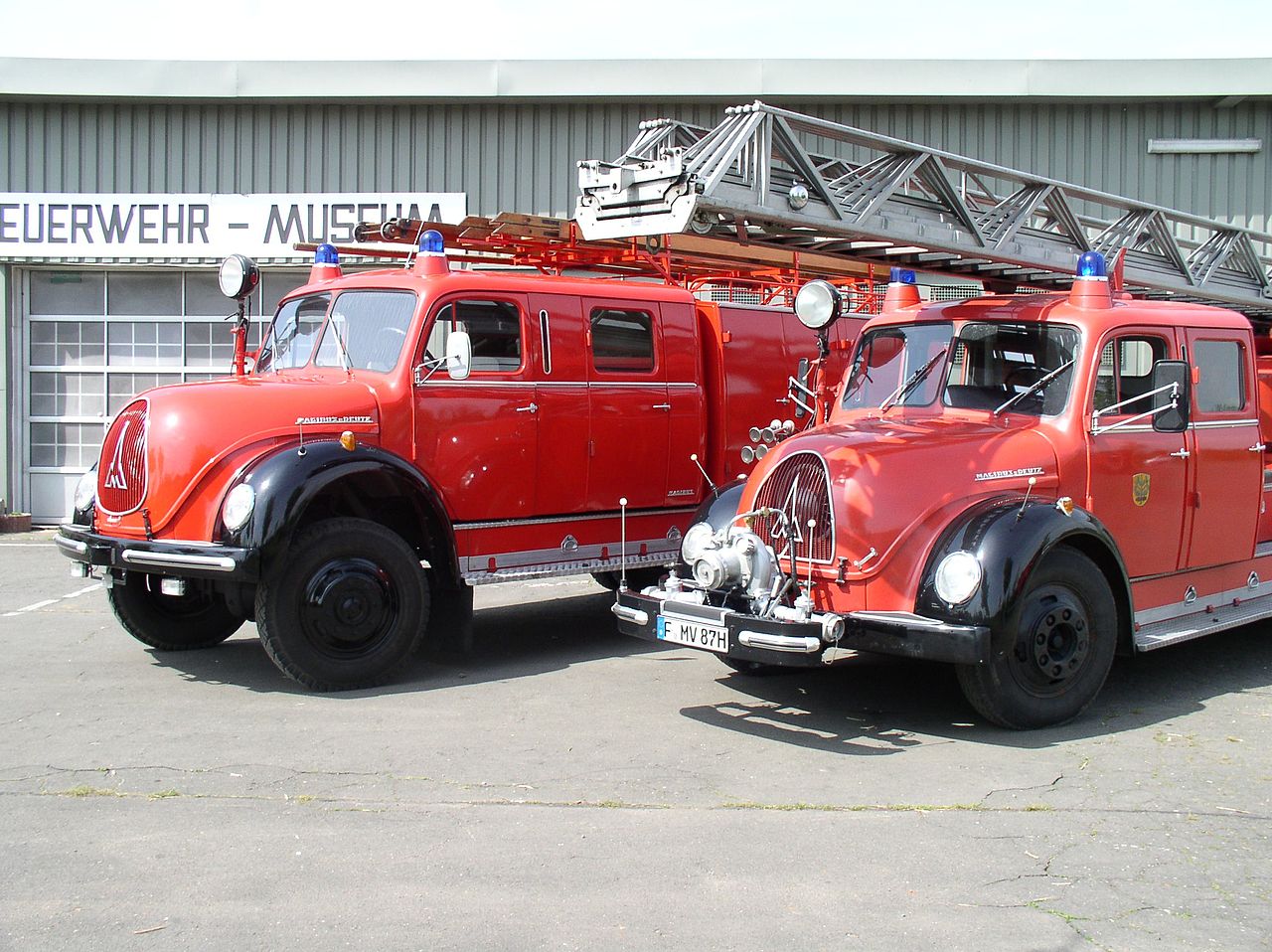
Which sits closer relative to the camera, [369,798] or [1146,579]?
[369,798]

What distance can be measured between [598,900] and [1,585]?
9.13 meters

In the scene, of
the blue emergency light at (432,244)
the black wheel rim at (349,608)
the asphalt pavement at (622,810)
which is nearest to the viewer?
the asphalt pavement at (622,810)

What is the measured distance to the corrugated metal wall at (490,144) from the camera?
51.0ft

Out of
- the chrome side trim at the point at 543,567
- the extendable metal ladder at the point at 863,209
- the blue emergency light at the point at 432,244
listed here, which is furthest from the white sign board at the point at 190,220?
the extendable metal ladder at the point at 863,209

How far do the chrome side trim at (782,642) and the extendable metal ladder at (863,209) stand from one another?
204cm

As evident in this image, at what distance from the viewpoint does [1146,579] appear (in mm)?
6977

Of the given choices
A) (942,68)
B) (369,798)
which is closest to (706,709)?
(369,798)

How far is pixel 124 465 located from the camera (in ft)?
24.2

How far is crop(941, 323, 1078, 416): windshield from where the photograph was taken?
6910 mm

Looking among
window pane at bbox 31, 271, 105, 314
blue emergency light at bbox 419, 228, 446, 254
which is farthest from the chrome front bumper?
window pane at bbox 31, 271, 105, 314

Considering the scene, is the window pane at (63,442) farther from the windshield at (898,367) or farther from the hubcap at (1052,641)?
the hubcap at (1052,641)

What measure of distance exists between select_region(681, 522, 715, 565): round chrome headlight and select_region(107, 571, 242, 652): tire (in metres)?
3.21

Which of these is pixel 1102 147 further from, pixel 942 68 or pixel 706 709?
pixel 706 709

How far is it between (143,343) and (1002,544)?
13.4 meters
